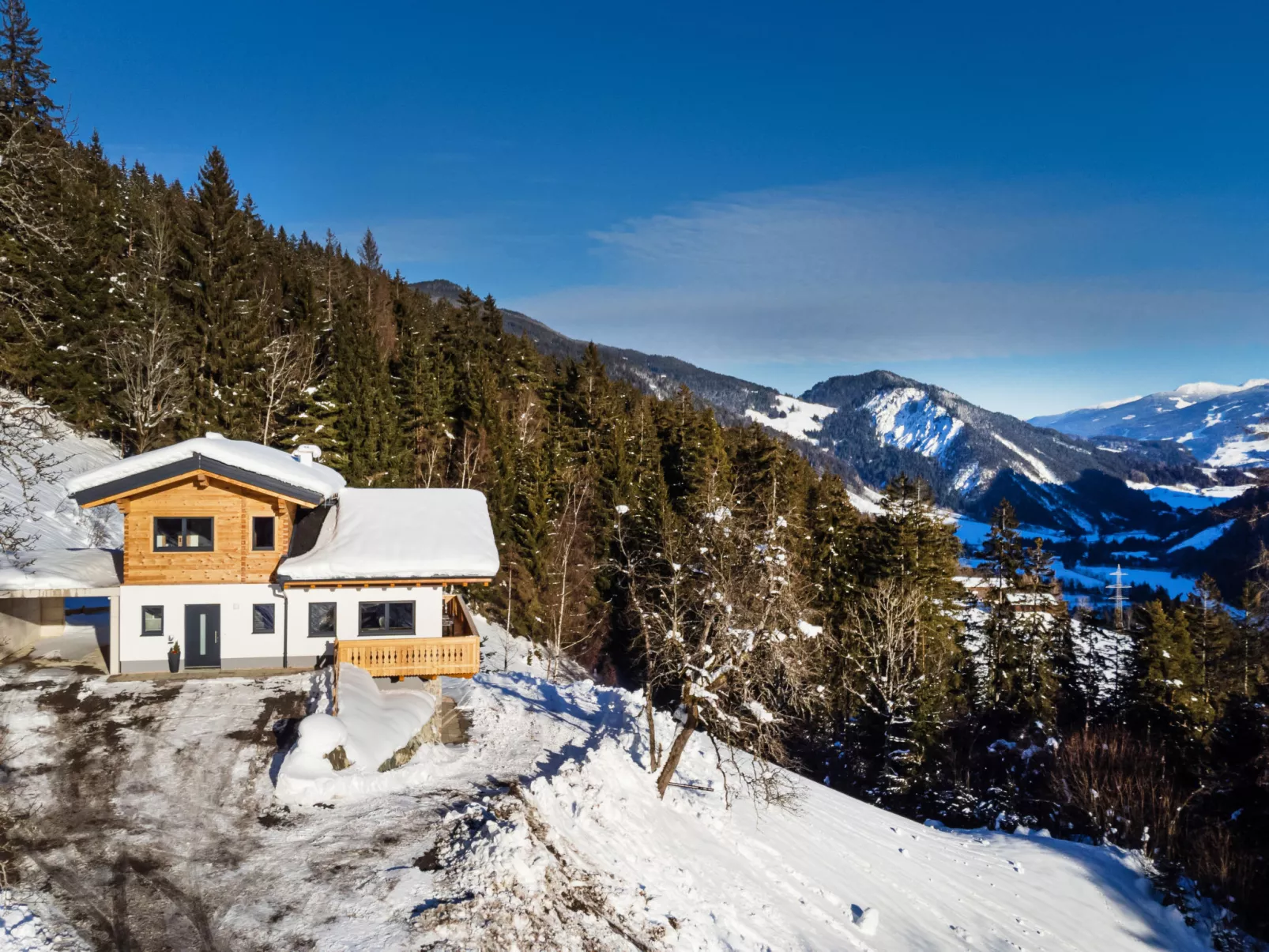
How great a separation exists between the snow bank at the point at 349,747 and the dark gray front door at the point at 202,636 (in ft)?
17.1

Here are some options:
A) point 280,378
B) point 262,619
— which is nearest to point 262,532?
point 262,619

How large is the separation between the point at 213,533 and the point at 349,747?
9216mm

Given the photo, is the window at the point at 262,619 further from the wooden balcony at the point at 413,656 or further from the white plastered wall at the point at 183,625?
the wooden balcony at the point at 413,656

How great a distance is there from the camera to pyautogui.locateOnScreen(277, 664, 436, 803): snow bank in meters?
15.3

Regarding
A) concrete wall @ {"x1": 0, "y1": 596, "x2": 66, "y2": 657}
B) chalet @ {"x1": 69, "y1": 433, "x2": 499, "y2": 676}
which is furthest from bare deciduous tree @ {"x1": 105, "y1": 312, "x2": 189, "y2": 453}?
chalet @ {"x1": 69, "y1": 433, "x2": 499, "y2": 676}

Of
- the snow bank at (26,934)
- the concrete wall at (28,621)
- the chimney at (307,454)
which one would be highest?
the chimney at (307,454)

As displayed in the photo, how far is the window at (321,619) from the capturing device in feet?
72.3

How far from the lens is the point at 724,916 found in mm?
15008

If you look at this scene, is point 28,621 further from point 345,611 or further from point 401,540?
point 401,540

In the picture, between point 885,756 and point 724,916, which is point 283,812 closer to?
point 724,916

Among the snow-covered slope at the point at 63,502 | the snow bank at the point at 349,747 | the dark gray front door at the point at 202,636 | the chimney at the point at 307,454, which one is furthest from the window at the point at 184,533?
the snow-covered slope at the point at 63,502

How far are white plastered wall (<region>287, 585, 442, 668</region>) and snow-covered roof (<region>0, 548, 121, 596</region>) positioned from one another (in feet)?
16.3

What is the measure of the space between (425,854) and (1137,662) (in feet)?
133

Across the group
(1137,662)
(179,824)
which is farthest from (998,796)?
(179,824)
